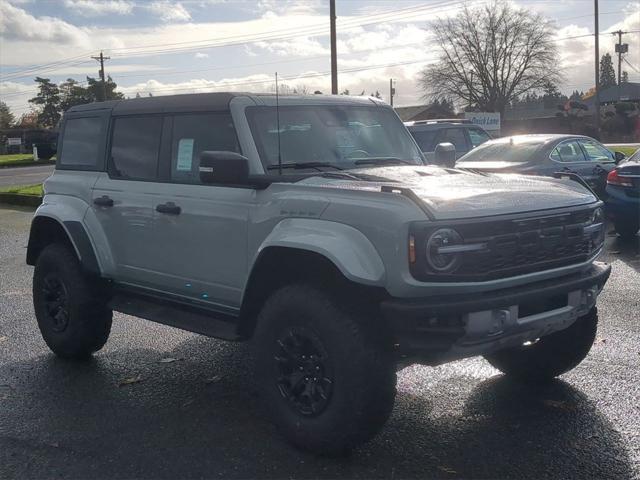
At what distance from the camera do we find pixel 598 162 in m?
13.1

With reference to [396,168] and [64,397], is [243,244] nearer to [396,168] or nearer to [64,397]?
[396,168]

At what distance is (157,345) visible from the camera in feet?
22.0

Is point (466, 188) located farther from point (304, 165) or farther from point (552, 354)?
point (552, 354)

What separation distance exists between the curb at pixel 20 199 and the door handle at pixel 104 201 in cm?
1353

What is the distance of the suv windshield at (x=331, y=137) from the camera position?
5047mm

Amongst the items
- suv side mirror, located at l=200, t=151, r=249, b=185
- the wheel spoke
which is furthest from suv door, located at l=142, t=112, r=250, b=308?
the wheel spoke

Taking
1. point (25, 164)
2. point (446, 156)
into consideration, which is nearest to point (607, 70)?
point (25, 164)

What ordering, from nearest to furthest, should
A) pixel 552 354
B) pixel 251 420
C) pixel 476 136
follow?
pixel 251 420, pixel 552 354, pixel 476 136

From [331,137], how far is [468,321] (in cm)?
194

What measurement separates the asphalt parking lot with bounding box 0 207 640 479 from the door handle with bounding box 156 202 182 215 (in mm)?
1275

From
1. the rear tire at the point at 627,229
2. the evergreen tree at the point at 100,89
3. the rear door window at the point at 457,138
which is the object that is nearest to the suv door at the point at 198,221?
the rear tire at the point at 627,229

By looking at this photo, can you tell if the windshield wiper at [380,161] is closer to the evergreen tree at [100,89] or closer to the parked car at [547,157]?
the parked car at [547,157]

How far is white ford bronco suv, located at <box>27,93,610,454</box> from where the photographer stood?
3943mm

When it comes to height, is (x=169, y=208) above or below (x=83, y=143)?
below
